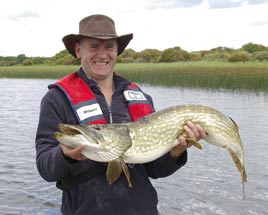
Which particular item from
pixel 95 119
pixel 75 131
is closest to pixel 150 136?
pixel 95 119

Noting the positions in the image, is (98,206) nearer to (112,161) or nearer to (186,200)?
(112,161)

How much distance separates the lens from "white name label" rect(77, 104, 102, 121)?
309 centimetres

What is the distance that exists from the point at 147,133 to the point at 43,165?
77cm

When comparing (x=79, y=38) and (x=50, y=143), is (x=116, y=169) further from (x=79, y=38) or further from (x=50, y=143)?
(x=79, y=38)

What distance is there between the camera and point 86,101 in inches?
124

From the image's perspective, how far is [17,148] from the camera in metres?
9.12

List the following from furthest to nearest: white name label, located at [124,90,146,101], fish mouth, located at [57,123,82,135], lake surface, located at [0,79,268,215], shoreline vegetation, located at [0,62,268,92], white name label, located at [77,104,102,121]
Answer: shoreline vegetation, located at [0,62,268,92]
lake surface, located at [0,79,268,215]
white name label, located at [124,90,146,101]
white name label, located at [77,104,102,121]
fish mouth, located at [57,123,82,135]

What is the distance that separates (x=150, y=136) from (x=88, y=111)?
1.70 feet

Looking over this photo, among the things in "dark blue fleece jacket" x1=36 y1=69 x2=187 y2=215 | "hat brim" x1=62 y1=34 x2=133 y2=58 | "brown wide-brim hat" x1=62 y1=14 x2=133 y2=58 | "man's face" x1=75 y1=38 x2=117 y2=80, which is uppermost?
"brown wide-brim hat" x1=62 y1=14 x2=133 y2=58

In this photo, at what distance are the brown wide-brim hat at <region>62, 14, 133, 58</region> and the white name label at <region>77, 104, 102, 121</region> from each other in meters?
0.53

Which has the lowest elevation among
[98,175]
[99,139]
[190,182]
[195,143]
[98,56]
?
[190,182]

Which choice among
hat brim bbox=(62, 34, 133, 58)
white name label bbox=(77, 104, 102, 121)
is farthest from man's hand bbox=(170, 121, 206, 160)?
hat brim bbox=(62, 34, 133, 58)

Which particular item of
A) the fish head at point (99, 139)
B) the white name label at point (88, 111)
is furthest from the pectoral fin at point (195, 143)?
the white name label at point (88, 111)

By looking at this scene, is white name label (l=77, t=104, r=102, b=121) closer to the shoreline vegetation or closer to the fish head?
the fish head
